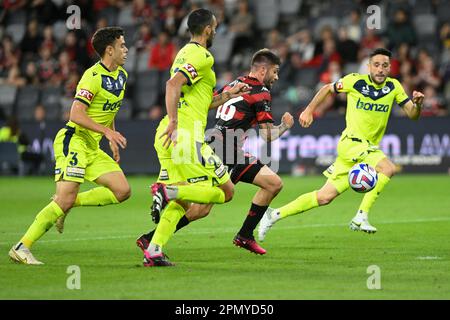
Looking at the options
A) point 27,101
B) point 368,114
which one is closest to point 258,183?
point 368,114

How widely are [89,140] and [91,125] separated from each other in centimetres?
68

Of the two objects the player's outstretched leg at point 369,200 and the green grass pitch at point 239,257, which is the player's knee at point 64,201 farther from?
the player's outstretched leg at point 369,200

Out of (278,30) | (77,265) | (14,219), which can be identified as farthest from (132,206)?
(278,30)

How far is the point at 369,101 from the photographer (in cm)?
1257

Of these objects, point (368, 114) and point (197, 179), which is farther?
point (368, 114)

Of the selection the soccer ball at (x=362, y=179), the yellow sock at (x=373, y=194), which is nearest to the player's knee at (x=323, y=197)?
the soccer ball at (x=362, y=179)

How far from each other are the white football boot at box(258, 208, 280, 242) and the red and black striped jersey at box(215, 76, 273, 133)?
3.99ft

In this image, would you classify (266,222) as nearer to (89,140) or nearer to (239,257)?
(239,257)

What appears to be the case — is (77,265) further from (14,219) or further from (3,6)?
(3,6)

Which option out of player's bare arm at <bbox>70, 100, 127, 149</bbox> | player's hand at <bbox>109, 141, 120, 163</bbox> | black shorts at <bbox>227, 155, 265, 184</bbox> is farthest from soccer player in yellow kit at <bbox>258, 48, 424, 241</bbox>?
player's bare arm at <bbox>70, 100, 127, 149</bbox>

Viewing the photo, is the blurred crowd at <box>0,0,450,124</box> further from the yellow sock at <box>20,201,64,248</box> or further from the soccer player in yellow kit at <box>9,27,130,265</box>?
the yellow sock at <box>20,201,64,248</box>

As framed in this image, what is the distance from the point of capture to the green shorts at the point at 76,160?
31.4 ft

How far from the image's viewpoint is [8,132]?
2453 cm

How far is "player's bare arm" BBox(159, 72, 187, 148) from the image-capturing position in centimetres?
880
